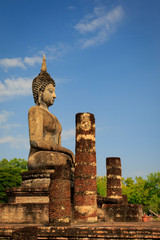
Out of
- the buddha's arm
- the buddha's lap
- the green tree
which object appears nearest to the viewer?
the buddha's lap

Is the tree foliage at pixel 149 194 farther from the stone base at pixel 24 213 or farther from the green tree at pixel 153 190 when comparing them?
the stone base at pixel 24 213

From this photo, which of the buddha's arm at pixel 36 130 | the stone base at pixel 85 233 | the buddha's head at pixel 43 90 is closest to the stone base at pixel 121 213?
the buddha's arm at pixel 36 130

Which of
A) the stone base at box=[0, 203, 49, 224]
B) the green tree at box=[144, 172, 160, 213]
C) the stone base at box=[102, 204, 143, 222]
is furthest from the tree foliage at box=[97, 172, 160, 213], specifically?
the stone base at box=[0, 203, 49, 224]

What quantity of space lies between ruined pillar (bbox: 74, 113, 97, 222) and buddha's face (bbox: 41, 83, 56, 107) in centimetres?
273

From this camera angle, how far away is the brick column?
6492mm

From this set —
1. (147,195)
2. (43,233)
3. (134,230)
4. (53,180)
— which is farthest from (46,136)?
(147,195)

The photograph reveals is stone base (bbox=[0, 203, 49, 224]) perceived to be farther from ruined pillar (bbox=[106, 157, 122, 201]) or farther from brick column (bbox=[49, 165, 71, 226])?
ruined pillar (bbox=[106, 157, 122, 201])

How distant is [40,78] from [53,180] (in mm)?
5858

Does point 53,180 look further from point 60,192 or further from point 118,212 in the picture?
point 118,212

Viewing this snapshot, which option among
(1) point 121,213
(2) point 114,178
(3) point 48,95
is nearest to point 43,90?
(3) point 48,95

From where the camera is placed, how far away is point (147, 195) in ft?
113

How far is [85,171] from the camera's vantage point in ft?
27.7

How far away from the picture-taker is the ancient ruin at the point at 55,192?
19.9 feet

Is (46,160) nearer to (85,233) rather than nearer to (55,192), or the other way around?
(55,192)
